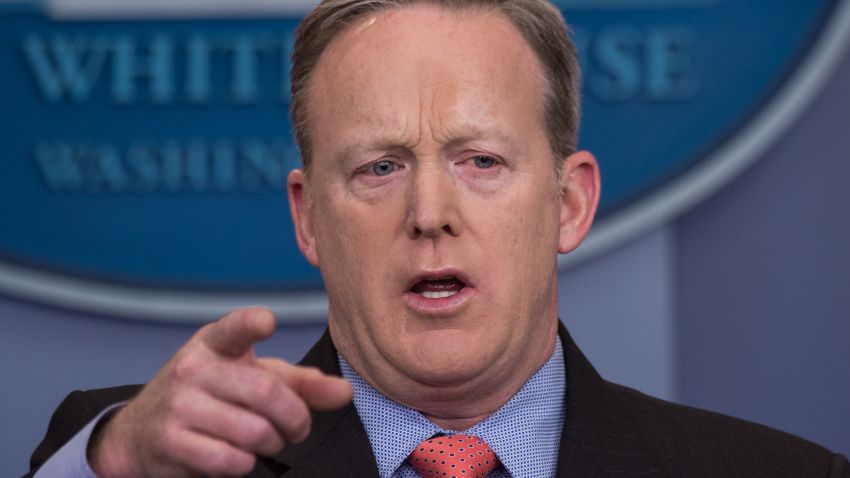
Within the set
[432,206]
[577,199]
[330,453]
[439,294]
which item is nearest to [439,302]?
[439,294]

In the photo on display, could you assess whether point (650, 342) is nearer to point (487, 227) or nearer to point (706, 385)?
point (706, 385)

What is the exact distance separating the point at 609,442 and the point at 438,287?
1.14 feet

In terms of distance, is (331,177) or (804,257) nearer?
(331,177)

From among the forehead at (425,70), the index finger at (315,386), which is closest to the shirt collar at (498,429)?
the forehead at (425,70)

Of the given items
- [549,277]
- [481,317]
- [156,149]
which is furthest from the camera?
[156,149]

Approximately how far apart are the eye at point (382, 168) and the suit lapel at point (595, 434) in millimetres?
414

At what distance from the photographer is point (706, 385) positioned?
2.65 metres

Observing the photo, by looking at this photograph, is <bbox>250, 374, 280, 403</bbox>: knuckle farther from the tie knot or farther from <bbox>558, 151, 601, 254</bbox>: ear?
<bbox>558, 151, 601, 254</bbox>: ear

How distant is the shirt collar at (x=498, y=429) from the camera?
1.83 meters

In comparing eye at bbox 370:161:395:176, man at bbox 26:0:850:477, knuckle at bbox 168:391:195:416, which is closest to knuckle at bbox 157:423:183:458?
knuckle at bbox 168:391:195:416

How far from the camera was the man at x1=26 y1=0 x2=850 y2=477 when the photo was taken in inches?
70.7

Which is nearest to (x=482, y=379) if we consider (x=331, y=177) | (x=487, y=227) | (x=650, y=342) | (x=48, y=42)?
(x=487, y=227)

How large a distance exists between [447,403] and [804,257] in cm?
105

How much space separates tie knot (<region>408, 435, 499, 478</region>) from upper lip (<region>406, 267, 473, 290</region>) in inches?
8.3
